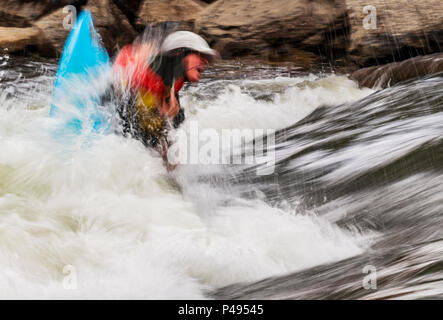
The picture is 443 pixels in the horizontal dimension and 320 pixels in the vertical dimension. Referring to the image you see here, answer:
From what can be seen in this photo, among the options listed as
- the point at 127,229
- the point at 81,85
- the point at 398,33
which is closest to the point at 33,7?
the point at 398,33

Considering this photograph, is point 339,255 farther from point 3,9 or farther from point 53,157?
point 3,9

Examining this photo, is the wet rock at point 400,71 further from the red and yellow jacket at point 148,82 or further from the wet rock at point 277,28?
the red and yellow jacket at point 148,82

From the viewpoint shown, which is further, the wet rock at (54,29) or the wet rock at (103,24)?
the wet rock at (103,24)

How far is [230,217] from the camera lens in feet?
9.27

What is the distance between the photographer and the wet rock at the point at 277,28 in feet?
31.9

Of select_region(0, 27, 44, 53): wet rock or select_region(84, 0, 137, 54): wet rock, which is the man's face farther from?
select_region(84, 0, 137, 54): wet rock

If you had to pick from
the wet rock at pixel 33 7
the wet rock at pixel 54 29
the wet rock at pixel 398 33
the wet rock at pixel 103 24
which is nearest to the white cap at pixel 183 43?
the wet rock at pixel 398 33

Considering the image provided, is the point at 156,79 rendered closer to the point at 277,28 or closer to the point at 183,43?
the point at 183,43

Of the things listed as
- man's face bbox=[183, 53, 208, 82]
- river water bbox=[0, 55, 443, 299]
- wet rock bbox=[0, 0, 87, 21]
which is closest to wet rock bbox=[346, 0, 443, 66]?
river water bbox=[0, 55, 443, 299]

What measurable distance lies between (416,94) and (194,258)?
11.2 feet

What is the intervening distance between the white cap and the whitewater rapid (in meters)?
0.65

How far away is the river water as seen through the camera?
2.05m

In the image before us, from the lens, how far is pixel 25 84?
735 centimetres

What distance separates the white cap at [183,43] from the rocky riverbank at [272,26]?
19.6 feet
